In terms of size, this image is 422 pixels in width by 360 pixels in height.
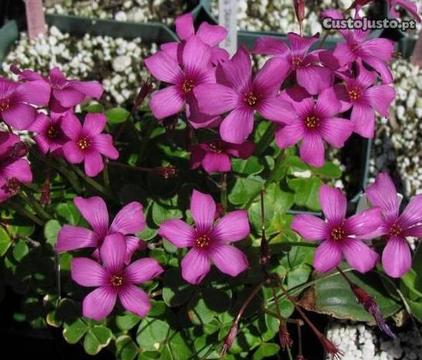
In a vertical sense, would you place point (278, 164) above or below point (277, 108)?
below

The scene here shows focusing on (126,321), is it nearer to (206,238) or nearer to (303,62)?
(206,238)

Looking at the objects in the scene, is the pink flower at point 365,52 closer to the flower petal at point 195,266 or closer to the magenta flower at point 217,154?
the magenta flower at point 217,154

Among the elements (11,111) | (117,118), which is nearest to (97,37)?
(117,118)

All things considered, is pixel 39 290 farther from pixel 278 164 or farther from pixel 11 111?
pixel 278 164

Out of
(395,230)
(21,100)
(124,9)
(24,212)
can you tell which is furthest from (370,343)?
(124,9)

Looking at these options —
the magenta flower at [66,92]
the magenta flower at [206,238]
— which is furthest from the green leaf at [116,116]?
the magenta flower at [206,238]
